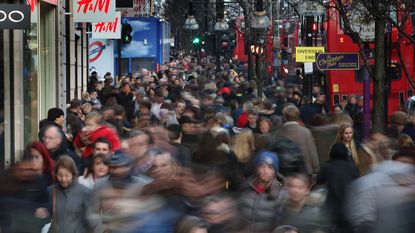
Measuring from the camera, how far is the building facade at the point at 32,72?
57.9 feet

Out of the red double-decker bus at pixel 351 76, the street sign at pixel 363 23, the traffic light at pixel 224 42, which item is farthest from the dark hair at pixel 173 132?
the traffic light at pixel 224 42

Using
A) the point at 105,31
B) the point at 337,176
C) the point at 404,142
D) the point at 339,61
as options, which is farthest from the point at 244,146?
the point at 105,31

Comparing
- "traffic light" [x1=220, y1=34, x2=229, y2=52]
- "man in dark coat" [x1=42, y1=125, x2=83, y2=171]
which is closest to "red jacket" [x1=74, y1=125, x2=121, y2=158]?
"man in dark coat" [x1=42, y1=125, x2=83, y2=171]

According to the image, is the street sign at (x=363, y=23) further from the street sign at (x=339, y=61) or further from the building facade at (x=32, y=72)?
the building facade at (x=32, y=72)

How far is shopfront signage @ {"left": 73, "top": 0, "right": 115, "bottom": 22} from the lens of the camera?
23344mm

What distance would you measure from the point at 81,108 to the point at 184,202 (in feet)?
32.2

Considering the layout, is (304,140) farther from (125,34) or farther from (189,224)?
(125,34)

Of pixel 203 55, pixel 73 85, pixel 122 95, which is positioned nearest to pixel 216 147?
pixel 122 95

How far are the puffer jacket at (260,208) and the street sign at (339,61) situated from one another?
12.5 meters

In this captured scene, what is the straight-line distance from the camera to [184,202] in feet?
28.5

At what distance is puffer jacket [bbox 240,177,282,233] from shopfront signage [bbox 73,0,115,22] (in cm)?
1421

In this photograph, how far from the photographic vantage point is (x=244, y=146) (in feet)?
42.8

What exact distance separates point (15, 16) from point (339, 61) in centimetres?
1068

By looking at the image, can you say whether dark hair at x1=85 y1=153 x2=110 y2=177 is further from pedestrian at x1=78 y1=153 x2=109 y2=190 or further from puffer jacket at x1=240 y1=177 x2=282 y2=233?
puffer jacket at x1=240 y1=177 x2=282 y2=233
